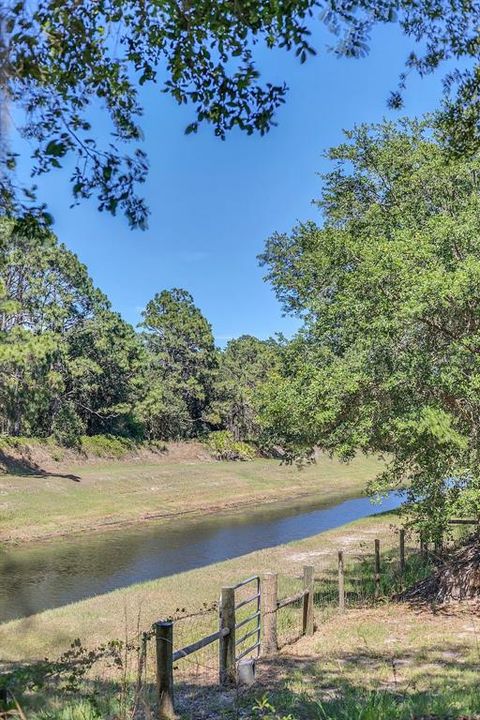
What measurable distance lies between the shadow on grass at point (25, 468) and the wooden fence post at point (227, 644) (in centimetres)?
3028

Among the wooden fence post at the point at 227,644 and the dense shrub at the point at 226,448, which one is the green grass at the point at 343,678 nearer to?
the wooden fence post at the point at 227,644

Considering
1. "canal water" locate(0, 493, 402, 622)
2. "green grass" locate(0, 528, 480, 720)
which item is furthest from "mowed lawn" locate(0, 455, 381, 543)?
"green grass" locate(0, 528, 480, 720)

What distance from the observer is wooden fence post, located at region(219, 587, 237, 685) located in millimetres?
8039

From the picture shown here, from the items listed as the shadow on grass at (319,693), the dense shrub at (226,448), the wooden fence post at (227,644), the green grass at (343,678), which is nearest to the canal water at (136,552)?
the green grass at (343,678)

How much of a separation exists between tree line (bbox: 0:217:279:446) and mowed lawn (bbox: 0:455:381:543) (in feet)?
16.1

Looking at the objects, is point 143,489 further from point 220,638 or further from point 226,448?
point 220,638

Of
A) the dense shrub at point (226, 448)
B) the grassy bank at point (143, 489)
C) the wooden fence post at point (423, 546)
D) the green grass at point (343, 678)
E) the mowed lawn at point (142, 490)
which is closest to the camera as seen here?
the green grass at point (343, 678)

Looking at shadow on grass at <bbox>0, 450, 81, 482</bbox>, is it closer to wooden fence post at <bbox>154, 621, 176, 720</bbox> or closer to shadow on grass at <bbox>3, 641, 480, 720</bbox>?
shadow on grass at <bbox>3, 641, 480, 720</bbox>

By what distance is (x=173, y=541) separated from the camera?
26.1 m

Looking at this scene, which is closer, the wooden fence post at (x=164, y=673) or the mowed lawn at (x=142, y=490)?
the wooden fence post at (x=164, y=673)

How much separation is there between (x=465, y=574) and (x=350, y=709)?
7.15 m

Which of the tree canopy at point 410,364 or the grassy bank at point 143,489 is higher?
the tree canopy at point 410,364

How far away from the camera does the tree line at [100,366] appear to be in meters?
36.5

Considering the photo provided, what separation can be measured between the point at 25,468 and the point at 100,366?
12.0 meters
